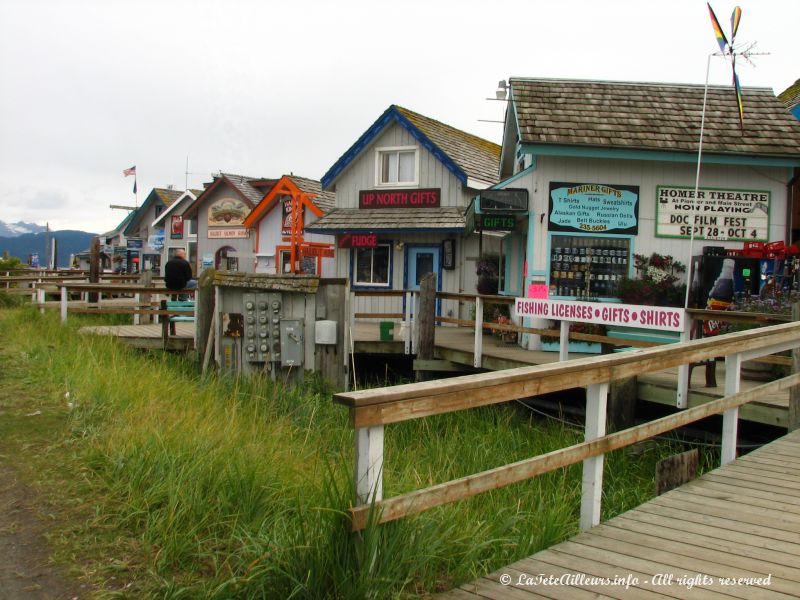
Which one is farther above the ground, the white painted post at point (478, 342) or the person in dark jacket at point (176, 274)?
the person in dark jacket at point (176, 274)

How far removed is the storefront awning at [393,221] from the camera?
60.5 feet

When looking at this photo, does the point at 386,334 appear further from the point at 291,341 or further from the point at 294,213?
the point at 294,213

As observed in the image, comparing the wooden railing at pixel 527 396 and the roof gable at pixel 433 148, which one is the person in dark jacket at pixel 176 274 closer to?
the roof gable at pixel 433 148

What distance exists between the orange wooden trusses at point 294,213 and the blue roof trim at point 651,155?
28.7 feet

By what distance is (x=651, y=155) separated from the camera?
1227cm

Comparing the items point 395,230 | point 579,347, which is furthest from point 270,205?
point 579,347

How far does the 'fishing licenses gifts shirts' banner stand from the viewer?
1241cm

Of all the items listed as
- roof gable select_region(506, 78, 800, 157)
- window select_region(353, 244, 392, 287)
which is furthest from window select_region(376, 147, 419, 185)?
roof gable select_region(506, 78, 800, 157)

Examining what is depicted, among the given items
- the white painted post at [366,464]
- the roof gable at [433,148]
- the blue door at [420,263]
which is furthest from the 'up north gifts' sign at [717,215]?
the white painted post at [366,464]

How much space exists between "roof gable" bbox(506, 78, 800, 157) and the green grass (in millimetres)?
5612

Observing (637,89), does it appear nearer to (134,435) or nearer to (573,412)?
(573,412)

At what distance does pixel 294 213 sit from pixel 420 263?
3.77 meters

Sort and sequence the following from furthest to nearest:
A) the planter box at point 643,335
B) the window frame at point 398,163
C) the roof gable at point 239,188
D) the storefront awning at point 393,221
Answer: the roof gable at point 239,188 → the window frame at point 398,163 → the storefront awning at point 393,221 → the planter box at point 643,335

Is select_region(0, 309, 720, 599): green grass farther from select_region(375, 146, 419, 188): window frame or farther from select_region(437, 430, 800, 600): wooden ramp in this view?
select_region(375, 146, 419, 188): window frame
